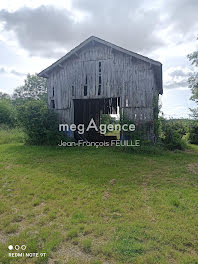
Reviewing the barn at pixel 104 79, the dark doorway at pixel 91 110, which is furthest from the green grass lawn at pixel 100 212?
the dark doorway at pixel 91 110

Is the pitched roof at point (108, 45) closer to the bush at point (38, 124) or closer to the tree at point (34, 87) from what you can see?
the bush at point (38, 124)

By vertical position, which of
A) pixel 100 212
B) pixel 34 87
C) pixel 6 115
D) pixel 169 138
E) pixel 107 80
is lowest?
pixel 100 212

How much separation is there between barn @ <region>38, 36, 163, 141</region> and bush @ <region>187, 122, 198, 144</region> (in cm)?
825

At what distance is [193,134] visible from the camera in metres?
17.3

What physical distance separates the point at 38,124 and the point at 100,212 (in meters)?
8.43

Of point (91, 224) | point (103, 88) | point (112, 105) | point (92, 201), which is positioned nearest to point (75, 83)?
point (103, 88)

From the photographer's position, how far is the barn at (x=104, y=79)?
34.3 feet

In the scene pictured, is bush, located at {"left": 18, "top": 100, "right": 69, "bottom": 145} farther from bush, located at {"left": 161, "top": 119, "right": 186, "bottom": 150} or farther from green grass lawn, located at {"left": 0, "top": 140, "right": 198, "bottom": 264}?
bush, located at {"left": 161, "top": 119, "right": 186, "bottom": 150}

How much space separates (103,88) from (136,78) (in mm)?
2140

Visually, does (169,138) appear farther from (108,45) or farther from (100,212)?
(100,212)

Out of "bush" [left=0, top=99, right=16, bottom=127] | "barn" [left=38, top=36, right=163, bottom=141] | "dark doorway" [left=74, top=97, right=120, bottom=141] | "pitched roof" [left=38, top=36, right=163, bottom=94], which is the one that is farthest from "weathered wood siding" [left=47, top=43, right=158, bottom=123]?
"bush" [left=0, top=99, right=16, bottom=127]

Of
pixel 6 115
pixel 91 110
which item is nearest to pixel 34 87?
pixel 6 115

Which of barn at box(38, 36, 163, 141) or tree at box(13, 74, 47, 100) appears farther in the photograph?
tree at box(13, 74, 47, 100)

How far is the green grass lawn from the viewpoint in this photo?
2736 mm
